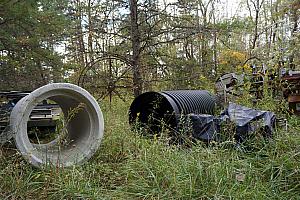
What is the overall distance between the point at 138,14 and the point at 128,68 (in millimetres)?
1220

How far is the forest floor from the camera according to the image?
2191 mm

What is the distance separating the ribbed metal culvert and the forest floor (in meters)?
1.14

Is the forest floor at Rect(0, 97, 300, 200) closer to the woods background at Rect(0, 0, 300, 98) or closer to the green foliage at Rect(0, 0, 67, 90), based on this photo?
the woods background at Rect(0, 0, 300, 98)

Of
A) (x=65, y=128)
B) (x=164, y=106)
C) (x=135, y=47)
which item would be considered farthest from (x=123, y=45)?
(x=65, y=128)

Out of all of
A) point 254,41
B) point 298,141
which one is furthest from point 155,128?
point 254,41

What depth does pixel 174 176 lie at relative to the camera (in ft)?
7.43

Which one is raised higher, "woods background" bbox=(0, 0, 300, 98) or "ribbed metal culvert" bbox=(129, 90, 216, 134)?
"woods background" bbox=(0, 0, 300, 98)

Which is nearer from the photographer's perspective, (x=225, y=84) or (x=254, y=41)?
(x=225, y=84)

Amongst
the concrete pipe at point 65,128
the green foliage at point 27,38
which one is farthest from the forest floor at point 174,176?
the green foliage at point 27,38

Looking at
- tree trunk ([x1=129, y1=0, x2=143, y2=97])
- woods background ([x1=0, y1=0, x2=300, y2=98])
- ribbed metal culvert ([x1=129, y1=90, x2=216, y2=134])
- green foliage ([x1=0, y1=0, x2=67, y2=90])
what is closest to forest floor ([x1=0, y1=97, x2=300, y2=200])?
ribbed metal culvert ([x1=129, y1=90, x2=216, y2=134])

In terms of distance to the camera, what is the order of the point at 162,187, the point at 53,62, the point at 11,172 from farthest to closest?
1. the point at 53,62
2. the point at 11,172
3. the point at 162,187

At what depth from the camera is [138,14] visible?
22.1 ft

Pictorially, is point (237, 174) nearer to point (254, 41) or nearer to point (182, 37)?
point (182, 37)

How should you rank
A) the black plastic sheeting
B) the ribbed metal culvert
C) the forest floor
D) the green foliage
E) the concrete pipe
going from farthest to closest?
the green foliage → the ribbed metal culvert → the black plastic sheeting → the concrete pipe → the forest floor
